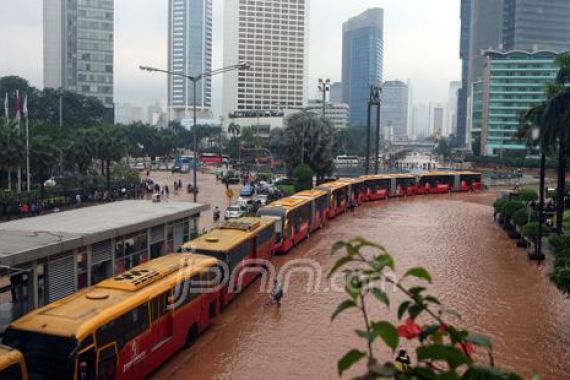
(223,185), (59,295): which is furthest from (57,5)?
(59,295)

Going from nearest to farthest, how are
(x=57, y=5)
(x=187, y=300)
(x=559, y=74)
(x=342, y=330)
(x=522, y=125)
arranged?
(x=187, y=300) → (x=342, y=330) → (x=559, y=74) → (x=522, y=125) → (x=57, y=5)

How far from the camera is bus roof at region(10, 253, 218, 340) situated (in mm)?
10969

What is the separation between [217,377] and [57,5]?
432ft

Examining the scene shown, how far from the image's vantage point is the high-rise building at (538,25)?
161625 millimetres

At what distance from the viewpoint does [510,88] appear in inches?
5017

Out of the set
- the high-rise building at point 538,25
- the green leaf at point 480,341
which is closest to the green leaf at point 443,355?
the green leaf at point 480,341

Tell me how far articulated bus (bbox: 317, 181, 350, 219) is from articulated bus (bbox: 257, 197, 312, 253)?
25.8 ft

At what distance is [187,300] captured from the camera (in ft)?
50.0

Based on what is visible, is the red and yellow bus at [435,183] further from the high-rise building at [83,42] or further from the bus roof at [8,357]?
the high-rise building at [83,42]

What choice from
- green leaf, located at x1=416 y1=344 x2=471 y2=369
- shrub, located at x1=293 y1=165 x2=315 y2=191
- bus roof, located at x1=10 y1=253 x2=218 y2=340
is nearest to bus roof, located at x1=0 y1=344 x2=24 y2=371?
bus roof, located at x1=10 y1=253 x2=218 y2=340

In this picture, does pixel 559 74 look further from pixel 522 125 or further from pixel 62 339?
pixel 62 339

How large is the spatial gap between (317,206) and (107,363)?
25.0 meters

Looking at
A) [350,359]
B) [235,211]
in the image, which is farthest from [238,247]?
[235,211]

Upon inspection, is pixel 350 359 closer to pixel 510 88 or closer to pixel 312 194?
pixel 312 194
